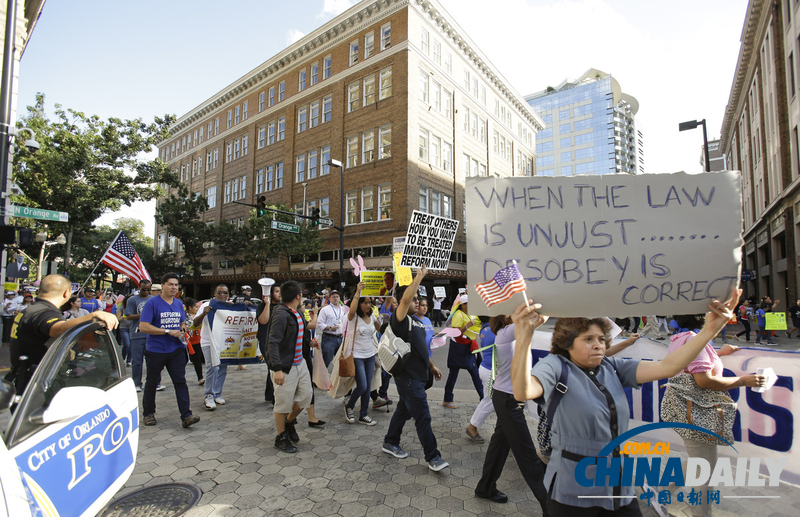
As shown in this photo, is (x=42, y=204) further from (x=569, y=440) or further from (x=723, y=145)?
(x=723, y=145)

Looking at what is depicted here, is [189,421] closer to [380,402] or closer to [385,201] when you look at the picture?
[380,402]

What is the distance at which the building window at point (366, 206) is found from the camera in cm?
2997

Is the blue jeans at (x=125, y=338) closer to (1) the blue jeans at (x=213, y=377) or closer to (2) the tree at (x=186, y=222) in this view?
(1) the blue jeans at (x=213, y=377)

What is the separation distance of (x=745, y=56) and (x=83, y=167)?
4553cm

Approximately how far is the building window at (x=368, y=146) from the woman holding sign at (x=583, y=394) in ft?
94.8

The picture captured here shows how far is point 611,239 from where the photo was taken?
99.1 inches

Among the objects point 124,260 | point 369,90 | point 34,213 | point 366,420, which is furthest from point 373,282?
point 369,90

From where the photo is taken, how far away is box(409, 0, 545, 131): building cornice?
29.7 metres

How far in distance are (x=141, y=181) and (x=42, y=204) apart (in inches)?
190

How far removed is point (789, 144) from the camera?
2469 cm

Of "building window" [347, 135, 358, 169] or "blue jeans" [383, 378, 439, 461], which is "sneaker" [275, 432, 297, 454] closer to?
"blue jeans" [383, 378, 439, 461]

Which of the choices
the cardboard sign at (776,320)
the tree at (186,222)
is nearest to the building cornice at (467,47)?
the tree at (186,222)

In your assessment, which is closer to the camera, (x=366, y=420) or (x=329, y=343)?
(x=366, y=420)

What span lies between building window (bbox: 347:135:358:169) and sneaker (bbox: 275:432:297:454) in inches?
1091
